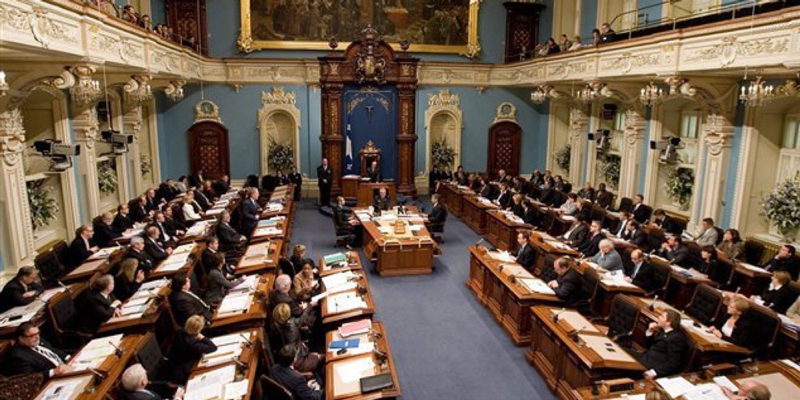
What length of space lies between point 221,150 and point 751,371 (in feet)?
53.5

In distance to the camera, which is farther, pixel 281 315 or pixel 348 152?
pixel 348 152

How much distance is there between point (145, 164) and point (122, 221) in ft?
20.0

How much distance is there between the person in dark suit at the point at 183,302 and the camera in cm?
653

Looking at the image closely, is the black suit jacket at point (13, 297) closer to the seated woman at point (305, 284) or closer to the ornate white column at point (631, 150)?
the seated woman at point (305, 284)

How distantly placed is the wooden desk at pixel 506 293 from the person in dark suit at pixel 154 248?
17.9ft

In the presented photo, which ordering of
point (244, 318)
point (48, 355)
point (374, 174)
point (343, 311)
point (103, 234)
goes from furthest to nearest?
point (374, 174), point (103, 234), point (343, 311), point (244, 318), point (48, 355)

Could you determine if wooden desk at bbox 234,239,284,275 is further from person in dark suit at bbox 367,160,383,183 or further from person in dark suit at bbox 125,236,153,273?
person in dark suit at bbox 367,160,383,183

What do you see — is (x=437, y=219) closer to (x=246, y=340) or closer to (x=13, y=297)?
(x=246, y=340)

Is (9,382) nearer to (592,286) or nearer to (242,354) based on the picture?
(242,354)

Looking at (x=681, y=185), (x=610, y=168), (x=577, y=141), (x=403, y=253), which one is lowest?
(x=403, y=253)

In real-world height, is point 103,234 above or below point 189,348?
above

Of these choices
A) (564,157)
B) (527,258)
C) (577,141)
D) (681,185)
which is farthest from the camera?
(564,157)

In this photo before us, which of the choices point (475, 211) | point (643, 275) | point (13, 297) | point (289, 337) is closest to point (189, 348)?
point (289, 337)

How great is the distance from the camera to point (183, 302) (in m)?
6.53
